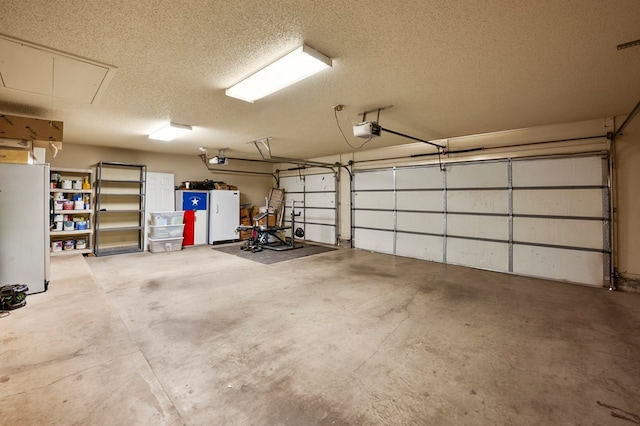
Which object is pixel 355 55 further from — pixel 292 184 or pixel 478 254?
pixel 292 184

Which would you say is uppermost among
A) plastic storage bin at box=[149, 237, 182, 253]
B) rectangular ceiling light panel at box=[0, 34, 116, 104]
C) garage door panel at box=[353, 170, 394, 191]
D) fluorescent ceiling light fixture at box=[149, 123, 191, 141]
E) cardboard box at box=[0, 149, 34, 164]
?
fluorescent ceiling light fixture at box=[149, 123, 191, 141]

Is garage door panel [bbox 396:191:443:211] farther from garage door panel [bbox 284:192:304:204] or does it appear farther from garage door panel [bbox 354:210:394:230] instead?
garage door panel [bbox 284:192:304:204]

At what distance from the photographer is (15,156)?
332 centimetres

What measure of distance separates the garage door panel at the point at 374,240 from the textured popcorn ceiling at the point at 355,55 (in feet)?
9.99

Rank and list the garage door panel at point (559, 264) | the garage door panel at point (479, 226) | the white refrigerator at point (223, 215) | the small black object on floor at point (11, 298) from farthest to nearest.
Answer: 1. the white refrigerator at point (223, 215)
2. the garage door panel at point (479, 226)
3. the garage door panel at point (559, 264)
4. the small black object on floor at point (11, 298)

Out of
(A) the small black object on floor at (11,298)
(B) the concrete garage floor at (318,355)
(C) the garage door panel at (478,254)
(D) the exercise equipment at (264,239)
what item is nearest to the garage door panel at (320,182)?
(D) the exercise equipment at (264,239)

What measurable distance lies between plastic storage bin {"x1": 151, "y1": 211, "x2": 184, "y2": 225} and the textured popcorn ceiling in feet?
9.22

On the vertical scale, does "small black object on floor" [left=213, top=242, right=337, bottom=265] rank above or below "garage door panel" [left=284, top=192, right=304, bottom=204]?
below

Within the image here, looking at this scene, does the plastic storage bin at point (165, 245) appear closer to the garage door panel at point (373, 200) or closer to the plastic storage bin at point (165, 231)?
the plastic storage bin at point (165, 231)

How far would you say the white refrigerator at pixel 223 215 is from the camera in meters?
7.55

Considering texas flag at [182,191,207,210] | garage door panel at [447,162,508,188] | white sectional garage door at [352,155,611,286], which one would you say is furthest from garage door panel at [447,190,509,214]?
texas flag at [182,191,207,210]

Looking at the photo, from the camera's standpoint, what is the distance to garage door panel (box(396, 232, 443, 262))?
18.6 ft

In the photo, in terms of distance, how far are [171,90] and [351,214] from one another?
5.06 meters

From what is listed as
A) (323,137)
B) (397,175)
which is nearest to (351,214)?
(397,175)
